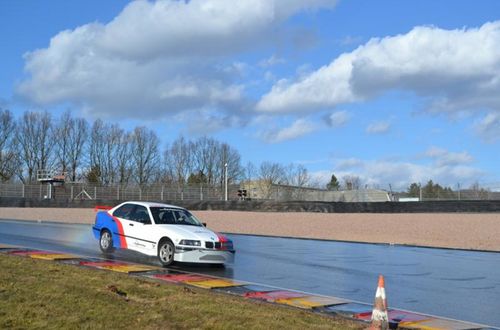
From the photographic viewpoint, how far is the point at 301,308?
8242 mm

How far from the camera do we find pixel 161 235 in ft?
42.9

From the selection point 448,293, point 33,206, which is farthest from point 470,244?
point 33,206

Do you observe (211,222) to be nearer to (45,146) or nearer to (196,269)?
(196,269)

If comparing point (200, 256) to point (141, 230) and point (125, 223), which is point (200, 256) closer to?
point (141, 230)

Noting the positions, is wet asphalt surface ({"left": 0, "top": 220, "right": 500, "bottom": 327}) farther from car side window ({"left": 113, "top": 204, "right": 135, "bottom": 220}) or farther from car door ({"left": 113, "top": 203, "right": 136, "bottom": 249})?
car side window ({"left": 113, "top": 204, "right": 135, "bottom": 220})

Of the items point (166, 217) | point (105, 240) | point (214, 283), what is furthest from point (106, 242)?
point (214, 283)

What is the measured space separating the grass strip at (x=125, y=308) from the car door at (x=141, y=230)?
14.0ft

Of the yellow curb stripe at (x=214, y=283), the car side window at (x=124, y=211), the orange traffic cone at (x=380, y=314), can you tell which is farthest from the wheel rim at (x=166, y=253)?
the orange traffic cone at (x=380, y=314)

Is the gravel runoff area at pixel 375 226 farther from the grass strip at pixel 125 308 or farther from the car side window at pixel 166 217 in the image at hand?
the grass strip at pixel 125 308

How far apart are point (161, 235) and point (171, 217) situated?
Result: 3.36 ft

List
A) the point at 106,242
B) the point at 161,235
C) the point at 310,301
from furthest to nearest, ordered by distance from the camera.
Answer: the point at 106,242 → the point at 161,235 → the point at 310,301

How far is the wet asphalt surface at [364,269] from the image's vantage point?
9.81 metres

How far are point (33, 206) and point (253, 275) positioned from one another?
36862mm

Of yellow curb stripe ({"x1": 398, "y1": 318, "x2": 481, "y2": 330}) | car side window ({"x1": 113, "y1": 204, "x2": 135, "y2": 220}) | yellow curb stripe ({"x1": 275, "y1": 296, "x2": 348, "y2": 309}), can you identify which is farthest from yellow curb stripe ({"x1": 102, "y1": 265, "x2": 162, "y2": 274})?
yellow curb stripe ({"x1": 398, "y1": 318, "x2": 481, "y2": 330})
